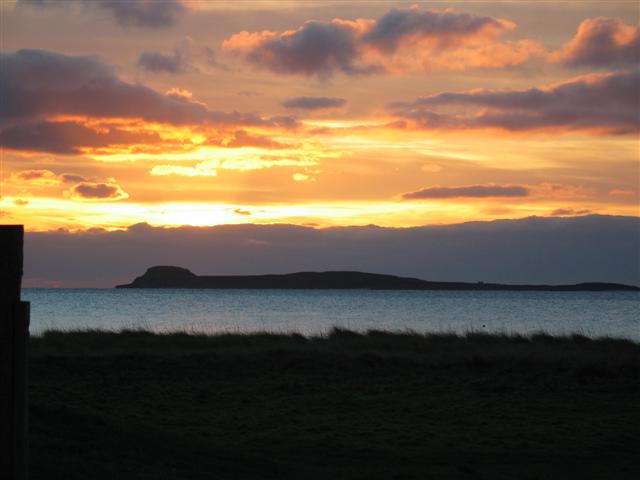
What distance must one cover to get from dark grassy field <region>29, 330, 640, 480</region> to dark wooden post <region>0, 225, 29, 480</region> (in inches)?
155

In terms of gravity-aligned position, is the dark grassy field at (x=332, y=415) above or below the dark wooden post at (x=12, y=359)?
below

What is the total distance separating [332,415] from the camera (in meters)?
14.6

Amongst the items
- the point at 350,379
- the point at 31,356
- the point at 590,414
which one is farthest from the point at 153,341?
the point at 590,414

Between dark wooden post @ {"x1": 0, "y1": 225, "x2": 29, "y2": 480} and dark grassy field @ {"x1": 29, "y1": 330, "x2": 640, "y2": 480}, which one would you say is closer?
dark wooden post @ {"x1": 0, "y1": 225, "x2": 29, "y2": 480}

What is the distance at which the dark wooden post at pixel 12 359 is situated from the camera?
4.61 meters

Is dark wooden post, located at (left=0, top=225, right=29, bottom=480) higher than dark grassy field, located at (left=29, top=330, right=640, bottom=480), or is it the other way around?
dark wooden post, located at (left=0, top=225, right=29, bottom=480)

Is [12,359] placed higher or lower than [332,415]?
higher

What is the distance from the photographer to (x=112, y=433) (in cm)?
1046

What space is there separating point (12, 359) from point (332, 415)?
1048 cm

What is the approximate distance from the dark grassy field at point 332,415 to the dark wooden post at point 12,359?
3940mm

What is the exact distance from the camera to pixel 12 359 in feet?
15.4

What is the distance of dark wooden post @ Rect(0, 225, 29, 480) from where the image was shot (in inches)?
181

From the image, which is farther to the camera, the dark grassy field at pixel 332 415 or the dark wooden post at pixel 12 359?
the dark grassy field at pixel 332 415

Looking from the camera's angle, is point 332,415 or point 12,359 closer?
point 12,359
